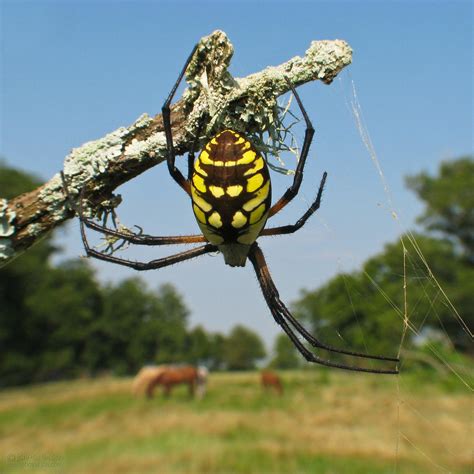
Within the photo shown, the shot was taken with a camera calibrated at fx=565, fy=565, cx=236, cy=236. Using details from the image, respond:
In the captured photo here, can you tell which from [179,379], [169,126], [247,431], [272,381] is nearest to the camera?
[169,126]

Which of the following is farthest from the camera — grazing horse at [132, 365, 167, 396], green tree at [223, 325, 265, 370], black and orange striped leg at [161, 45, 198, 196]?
green tree at [223, 325, 265, 370]

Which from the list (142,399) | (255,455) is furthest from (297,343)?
(142,399)

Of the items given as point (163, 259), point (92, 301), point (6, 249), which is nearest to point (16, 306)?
point (92, 301)

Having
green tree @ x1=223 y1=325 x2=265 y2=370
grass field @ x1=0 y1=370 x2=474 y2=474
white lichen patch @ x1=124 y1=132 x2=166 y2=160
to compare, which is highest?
green tree @ x1=223 y1=325 x2=265 y2=370

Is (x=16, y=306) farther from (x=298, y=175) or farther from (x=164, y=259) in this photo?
(x=298, y=175)

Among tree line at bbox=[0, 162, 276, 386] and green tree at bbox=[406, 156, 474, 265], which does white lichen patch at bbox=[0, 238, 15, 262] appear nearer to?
tree line at bbox=[0, 162, 276, 386]

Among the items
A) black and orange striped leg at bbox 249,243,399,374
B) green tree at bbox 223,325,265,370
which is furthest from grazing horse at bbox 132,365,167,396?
green tree at bbox 223,325,265,370

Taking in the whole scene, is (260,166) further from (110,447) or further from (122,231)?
(110,447)

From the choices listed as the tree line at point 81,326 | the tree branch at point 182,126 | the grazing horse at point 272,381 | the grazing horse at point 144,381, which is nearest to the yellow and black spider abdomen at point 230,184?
the tree branch at point 182,126
